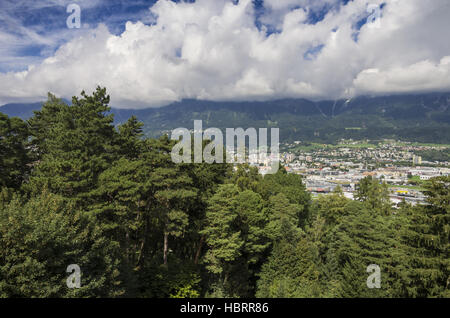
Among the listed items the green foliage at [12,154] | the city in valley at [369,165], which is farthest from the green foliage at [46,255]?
the city in valley at [369,165]

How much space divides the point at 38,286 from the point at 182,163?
38.3ft

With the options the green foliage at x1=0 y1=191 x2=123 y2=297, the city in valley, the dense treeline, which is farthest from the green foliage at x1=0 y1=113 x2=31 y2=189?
the city in valley

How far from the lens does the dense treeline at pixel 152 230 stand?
9.91m

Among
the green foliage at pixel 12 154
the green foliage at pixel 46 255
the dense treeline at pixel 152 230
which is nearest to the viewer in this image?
the green foliage at pixel 46 255

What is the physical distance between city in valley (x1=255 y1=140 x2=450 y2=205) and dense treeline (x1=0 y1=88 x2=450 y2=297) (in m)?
68.3

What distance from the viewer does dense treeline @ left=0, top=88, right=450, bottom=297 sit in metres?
9.91

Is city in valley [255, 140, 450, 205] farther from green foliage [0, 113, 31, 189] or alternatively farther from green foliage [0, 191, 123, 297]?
green foliage [0, 191, 123, 297]

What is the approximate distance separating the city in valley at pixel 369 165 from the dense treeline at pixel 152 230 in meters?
68.3

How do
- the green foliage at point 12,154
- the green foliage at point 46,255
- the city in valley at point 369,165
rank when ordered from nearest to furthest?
the green foliage at point 46,255
the green foliage at point 12,154
the city in valley at point 369,165

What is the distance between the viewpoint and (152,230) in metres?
21.1

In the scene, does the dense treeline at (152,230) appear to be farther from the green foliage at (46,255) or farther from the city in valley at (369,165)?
the city in valley at (369,165)

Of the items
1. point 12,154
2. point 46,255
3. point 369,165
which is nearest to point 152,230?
point 46,255

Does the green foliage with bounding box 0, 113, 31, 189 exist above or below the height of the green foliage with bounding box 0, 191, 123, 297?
above

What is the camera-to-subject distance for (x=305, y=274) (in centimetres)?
2078
